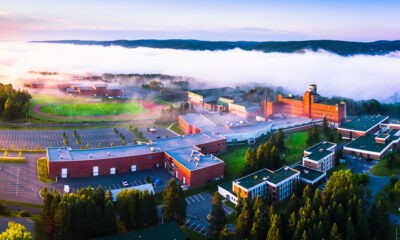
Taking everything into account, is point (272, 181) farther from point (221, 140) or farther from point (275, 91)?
point (275, 91)

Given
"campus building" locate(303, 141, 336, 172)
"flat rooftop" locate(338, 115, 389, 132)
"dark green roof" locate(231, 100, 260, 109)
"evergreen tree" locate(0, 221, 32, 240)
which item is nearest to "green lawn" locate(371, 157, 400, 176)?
"campus building" locate(303, 141, 336, 172)

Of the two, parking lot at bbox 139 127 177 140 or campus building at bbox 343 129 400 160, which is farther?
parking lot at bbox 139 127 177 140

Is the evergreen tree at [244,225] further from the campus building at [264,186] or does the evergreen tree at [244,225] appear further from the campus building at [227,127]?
the campus building at [227,127]

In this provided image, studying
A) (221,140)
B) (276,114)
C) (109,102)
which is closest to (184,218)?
(221,140)

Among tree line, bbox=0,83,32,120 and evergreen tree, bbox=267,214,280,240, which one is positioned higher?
tree line, bbox=0,83,32,120

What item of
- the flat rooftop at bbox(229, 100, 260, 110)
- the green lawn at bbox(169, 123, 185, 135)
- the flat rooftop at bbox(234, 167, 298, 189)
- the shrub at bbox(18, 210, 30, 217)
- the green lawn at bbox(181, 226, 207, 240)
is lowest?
the green lawn at bbox(181, 226, 207, 240)

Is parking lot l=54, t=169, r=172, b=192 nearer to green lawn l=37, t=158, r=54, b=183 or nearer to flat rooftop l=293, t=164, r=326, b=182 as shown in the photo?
green lawn l=37, t=158, r=54, b=183

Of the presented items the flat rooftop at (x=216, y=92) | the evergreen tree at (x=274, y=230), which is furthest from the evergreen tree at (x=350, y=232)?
the flat rooftop at (x=216, y=92)

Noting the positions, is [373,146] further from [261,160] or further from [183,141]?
[183,141]
